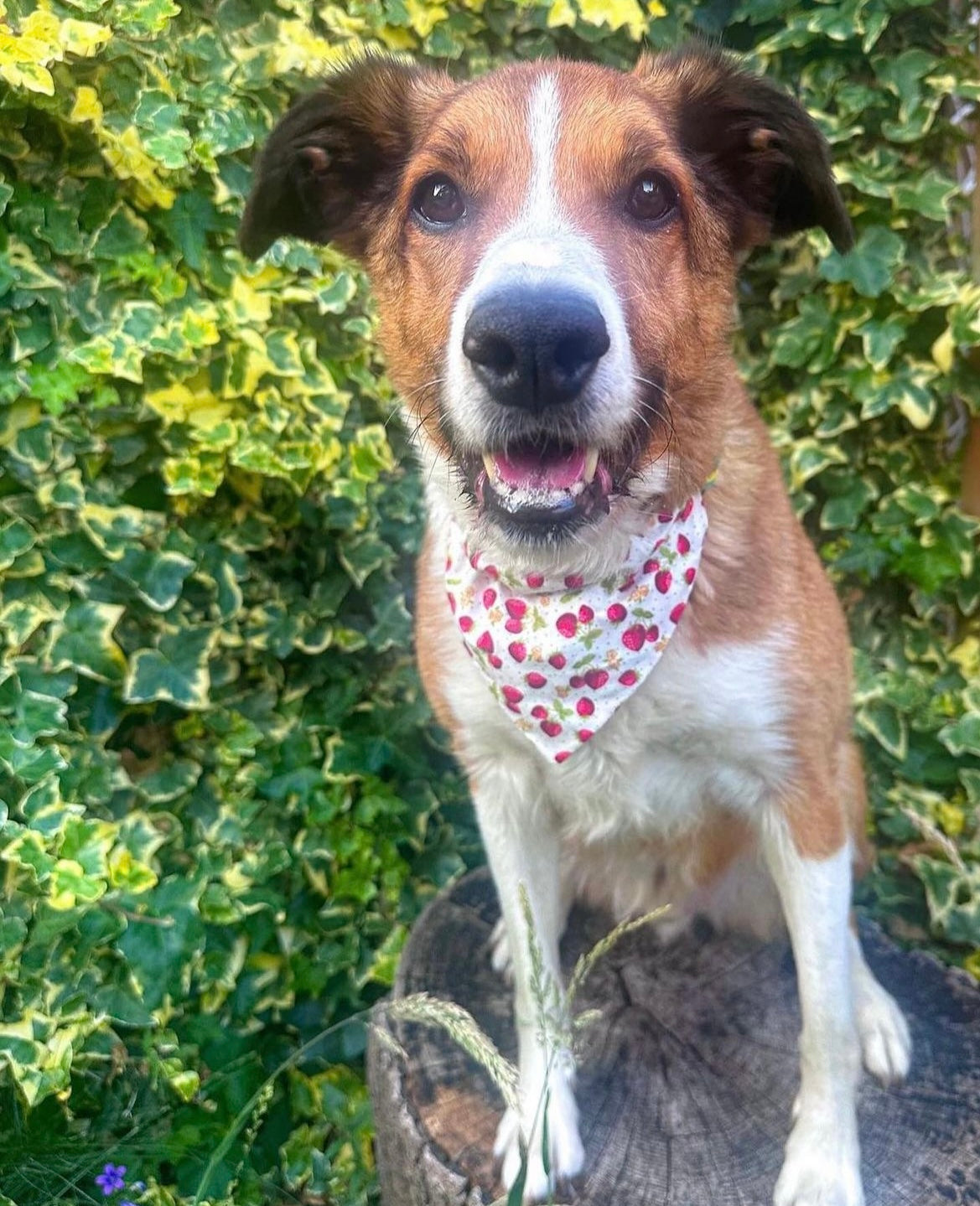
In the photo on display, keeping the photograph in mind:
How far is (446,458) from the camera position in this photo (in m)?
1.66

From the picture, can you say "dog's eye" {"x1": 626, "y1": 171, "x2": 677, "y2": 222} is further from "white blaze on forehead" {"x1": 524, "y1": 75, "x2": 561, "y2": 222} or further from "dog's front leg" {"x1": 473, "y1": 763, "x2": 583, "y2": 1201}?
"dog's front leg" {"x1": 473, "y1": 763, "x2": 583, "y2": 1201}

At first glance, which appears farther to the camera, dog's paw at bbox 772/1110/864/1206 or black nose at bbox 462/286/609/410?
dog's paw at bbox 772/1110/864/1206

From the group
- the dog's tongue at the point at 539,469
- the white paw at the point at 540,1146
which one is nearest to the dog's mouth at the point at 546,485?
the dog's tongue at the point at 539,469

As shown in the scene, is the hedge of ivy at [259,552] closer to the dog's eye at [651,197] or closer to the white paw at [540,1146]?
the white paw at [540,1146]

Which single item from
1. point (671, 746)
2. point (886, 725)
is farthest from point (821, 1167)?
point (886, 725)

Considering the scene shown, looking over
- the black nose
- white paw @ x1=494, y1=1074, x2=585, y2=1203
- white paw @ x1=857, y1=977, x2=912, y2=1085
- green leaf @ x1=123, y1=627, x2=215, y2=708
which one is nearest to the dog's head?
the black nose

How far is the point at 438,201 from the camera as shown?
→ 164 centimetres

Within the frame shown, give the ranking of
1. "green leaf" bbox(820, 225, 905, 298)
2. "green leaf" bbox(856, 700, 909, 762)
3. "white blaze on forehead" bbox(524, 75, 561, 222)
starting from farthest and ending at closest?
"green leaf" bbox(856, 700, 909, 762) → "green leaf" bbox(820, 225, 905, 298) → "white blaze on forehead" bbox(524, 75, 561, 222)

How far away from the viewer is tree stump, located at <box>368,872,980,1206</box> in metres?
1.70

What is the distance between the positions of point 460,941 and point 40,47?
202cm

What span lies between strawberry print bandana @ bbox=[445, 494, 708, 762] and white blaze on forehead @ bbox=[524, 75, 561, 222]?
533mm

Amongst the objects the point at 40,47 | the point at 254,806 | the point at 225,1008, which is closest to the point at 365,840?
the point at 254,806

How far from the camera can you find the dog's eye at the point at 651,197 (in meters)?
1.55

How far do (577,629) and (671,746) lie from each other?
0.26m
